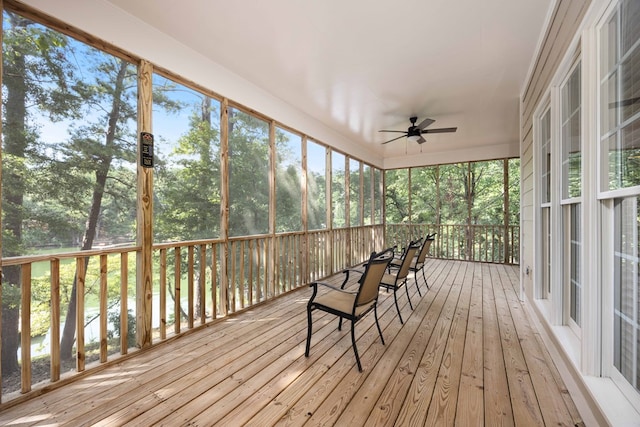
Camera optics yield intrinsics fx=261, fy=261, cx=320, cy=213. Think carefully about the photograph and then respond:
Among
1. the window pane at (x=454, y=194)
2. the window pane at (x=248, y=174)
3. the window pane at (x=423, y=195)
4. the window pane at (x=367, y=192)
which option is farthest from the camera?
the window pane at (x=423, y=195)

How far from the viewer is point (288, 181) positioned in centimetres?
414

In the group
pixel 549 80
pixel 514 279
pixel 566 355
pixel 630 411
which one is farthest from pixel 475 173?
pixel 630 411

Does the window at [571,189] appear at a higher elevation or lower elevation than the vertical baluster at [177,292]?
higher

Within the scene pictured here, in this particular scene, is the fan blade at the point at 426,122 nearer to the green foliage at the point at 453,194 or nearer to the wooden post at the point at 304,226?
the wooden post at the point at 304,226

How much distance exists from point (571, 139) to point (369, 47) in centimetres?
193

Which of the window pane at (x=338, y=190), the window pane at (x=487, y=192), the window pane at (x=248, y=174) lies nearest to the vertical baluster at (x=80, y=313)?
the window pane at (x=248, y=174)

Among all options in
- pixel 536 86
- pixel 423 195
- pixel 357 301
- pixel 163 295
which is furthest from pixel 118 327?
pixel 423 195

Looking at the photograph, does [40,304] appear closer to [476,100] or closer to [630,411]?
[630,411]

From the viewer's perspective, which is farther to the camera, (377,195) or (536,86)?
(377,195)

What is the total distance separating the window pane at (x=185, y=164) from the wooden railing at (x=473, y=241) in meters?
6.06

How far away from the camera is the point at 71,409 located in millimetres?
1614

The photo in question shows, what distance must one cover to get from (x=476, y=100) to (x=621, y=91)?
313cm

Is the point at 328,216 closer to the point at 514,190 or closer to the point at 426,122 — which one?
the point at 426,122

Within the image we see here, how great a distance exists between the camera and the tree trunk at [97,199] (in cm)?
195
